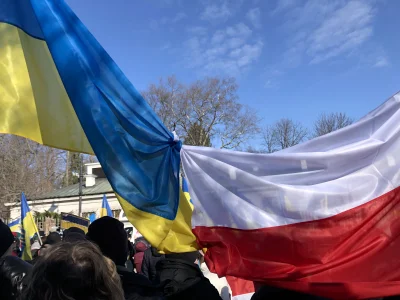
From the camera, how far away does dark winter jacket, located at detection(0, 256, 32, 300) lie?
259 cm

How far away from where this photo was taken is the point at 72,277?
1577mm

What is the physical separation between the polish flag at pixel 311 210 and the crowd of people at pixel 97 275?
18cm

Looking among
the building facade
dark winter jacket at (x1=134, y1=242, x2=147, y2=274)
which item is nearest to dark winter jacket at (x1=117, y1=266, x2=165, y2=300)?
dark winter jacket at (x1=134, y1=242, x2=147, y2=274)

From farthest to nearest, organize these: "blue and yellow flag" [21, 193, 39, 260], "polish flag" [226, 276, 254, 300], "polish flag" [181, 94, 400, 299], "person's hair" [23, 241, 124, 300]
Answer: "blue and yellow flag" [21, 193, 39, 260] < "polish flag" [226, 276, 254, 300] < "polish flag" [181, 94, 400, 299] < "person's hair" [23, 241, 124, 300]

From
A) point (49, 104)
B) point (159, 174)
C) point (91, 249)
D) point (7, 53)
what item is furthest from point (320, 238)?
point (7, 53)

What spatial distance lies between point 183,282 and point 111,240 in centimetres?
60

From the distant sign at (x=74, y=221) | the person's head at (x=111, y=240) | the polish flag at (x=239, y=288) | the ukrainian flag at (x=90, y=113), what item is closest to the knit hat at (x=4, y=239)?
the person's head at (x=111, y=240)

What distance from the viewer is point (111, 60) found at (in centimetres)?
307

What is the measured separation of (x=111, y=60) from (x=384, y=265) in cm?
227

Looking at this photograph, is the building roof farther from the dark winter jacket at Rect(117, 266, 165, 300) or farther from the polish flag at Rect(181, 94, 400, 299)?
the dark winter jacket at Rect(117, 266, 165, 300)

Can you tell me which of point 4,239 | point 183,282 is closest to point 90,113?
point 4,239

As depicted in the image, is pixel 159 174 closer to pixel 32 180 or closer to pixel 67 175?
pixel 32 180

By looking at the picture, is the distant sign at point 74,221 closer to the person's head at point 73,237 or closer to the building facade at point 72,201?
the person's head at point 73,237

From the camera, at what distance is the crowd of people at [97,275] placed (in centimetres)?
158
